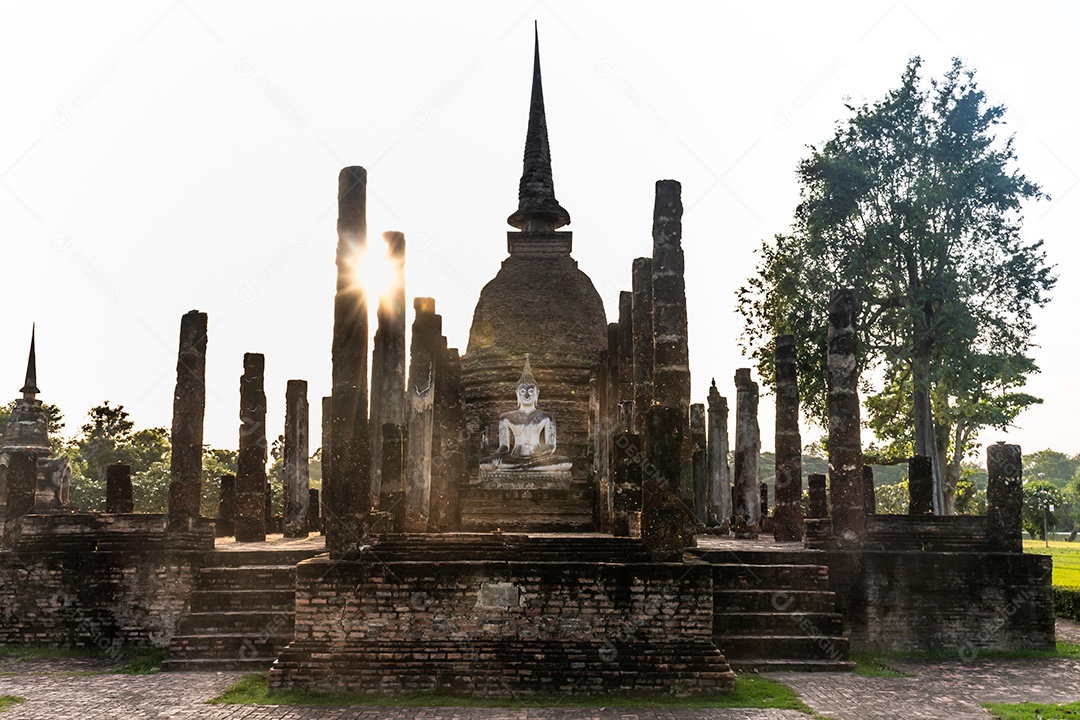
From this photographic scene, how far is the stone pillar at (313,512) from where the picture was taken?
21.4 m

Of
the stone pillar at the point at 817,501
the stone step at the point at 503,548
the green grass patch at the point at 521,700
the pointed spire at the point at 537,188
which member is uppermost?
the pointed spire at the point at 537,188

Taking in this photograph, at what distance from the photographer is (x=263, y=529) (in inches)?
680

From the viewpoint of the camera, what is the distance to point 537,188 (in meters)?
25.3

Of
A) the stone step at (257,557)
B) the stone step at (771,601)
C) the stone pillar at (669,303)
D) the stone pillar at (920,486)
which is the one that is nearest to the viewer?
the stone step at (771,601)

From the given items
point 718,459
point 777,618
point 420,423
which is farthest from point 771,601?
point 718,459

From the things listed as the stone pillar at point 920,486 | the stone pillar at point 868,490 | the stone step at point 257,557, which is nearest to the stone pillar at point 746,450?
the stone pillar at point 868,490

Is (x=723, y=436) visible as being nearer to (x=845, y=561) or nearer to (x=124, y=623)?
(x=845, y=561)

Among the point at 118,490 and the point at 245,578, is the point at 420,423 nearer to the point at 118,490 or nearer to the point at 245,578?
the point at 245,578

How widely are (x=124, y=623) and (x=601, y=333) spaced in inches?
518

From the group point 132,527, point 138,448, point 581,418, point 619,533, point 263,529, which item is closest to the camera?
point 619,533

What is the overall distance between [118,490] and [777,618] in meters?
12.6

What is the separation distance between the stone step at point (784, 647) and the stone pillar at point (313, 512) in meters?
12.5

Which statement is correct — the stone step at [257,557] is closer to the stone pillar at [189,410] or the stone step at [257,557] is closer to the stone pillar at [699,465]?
the stone pillar at [189,410]

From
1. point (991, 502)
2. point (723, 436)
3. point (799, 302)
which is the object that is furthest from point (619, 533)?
point (799, 302)
